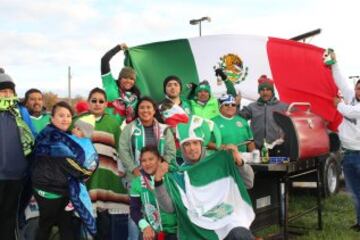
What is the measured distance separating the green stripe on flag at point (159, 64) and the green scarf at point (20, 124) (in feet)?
10.1

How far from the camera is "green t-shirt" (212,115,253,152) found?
5.35m

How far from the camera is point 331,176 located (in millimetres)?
8750

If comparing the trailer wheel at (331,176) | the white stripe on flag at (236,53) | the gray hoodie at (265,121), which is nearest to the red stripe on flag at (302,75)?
the white stripe on flag at (236,53)

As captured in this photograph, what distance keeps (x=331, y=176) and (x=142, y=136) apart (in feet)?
17.4

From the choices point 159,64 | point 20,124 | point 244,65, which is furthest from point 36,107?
point 244,65

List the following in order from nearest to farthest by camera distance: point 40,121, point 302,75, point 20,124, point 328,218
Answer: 1. point 20,124
2. point 40,121
3. point 328,218
4. point 302,75

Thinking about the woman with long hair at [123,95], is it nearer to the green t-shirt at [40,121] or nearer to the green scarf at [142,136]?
the green scarf at [142,136]

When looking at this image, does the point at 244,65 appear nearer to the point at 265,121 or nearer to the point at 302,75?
the point at 302,75

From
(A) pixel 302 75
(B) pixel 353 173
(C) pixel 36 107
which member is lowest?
(B) pixel 353 173

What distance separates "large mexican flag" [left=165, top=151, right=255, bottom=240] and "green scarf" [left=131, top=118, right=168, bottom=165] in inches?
29.7

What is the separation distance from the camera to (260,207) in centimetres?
525

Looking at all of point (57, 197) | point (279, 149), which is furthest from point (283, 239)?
point (57, 197)

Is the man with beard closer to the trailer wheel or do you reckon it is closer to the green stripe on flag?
the green stripe on flag

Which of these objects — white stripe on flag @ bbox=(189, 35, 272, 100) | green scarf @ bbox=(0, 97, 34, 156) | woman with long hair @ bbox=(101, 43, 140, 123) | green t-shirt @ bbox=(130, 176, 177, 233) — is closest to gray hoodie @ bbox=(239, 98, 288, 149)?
woman with long hair @ bbox=(101, 43, 140, 123)
